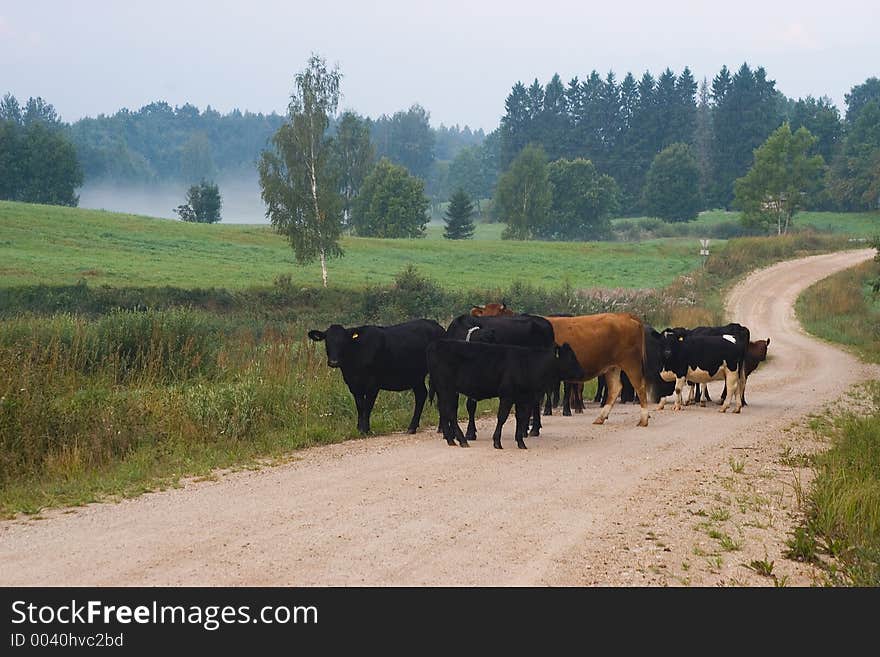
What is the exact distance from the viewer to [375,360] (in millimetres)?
15727

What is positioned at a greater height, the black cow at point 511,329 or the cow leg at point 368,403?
the black cow at point 511,329

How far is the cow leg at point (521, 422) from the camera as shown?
1427 cm

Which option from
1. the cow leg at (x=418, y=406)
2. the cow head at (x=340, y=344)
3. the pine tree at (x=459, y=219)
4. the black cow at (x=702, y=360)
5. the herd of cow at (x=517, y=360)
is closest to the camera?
the herd of cow at (x=517, y=360)

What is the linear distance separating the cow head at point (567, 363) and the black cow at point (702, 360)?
479 cm

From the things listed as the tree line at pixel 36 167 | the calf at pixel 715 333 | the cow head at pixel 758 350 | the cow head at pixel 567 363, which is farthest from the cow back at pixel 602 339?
the tree line at pixel 36 167

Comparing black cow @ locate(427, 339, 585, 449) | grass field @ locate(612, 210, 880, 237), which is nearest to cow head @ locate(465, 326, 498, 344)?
black cow @ locate(427, 339, 585, 449)

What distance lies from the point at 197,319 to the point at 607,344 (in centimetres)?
941

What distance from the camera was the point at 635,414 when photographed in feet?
62.5

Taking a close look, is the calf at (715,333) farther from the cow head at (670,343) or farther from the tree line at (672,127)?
the tree line at (672,127)

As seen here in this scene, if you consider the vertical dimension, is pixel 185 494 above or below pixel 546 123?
below

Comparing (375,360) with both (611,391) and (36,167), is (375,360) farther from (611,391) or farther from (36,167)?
(36,167)
